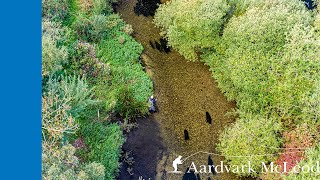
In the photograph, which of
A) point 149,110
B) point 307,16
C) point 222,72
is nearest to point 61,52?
point 149,110

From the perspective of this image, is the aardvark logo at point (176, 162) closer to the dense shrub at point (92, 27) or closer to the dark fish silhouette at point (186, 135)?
the dark fish silhouette at point (186, 135)

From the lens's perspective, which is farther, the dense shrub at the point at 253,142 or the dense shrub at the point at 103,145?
the dense shrub at the point at 253,142

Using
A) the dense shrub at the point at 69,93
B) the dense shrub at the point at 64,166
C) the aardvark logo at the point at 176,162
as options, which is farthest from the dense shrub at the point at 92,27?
the dense shrub at the point at 64,166

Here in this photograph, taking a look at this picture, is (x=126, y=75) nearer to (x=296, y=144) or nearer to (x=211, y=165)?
(x=211, y=165)

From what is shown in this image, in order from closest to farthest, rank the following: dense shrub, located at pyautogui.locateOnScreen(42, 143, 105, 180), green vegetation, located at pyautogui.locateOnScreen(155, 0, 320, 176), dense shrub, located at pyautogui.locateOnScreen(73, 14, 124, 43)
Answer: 1. dense shrub, located at pyautogui.locateOnScreen(42, 143, 105, 180)
2. green vegetation, located at pyautogui.locateOnScreen(155, 0, 320, 176)
3. dense shrub, located at pyautogui.locateOnScreen(73, 14, 124, 43)

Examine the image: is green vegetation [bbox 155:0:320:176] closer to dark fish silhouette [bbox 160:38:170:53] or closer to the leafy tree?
the leafy tree

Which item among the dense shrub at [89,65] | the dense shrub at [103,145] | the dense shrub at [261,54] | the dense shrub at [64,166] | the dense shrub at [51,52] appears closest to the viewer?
the dense shrub at [64,166]

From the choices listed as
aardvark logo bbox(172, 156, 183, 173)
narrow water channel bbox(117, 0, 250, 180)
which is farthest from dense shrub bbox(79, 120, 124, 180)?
aardvark logo bbox(172, 156, 183, 173)

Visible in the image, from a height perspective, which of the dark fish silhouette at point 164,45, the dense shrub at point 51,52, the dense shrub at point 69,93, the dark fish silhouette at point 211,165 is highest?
the dark fish silhouette at point 164,45
